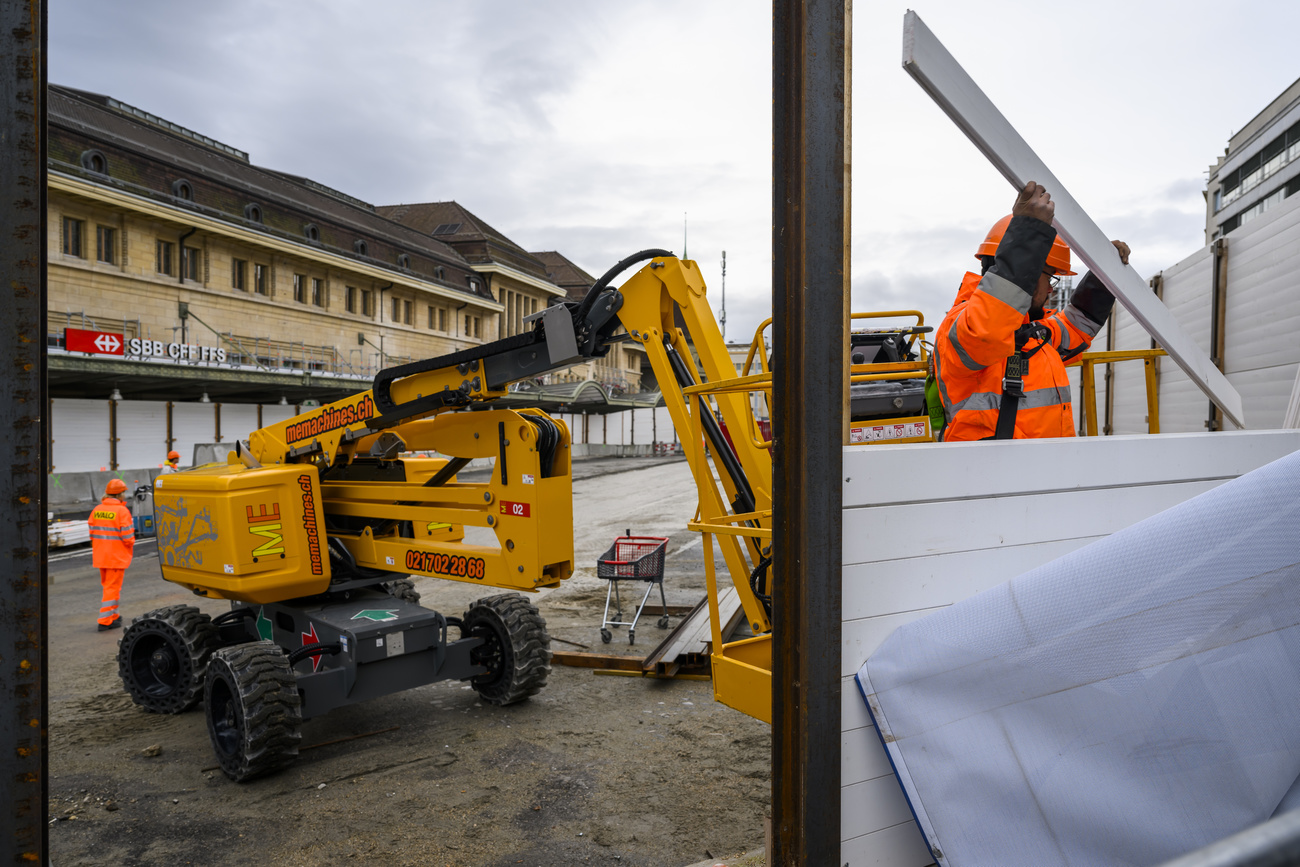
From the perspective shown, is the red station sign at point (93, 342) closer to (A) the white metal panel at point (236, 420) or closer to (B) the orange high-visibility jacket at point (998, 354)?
(A) the white metal panel at point (236, 420)

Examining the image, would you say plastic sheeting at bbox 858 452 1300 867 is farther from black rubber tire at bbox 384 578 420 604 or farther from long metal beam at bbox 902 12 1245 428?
black rubber tire at bbox 384 578 420 604

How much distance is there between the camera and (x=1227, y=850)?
0.80m

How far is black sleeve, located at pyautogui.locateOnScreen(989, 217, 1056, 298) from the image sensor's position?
2.65 meters

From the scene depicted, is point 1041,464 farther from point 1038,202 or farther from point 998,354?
point 1038,202

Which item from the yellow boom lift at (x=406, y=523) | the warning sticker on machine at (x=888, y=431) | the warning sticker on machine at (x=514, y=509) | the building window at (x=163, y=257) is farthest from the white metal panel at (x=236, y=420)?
the warning sticker on machine at (x=888, y=431)

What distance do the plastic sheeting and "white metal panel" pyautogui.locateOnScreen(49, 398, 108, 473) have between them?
28910mm

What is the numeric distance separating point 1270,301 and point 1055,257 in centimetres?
386

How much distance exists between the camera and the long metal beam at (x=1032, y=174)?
7.42ft

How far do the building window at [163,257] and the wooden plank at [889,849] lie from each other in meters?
40.7

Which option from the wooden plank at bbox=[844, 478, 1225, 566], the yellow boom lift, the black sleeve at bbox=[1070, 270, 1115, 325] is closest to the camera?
the wooden plank at bbox=[844, 478, 1225, 566]

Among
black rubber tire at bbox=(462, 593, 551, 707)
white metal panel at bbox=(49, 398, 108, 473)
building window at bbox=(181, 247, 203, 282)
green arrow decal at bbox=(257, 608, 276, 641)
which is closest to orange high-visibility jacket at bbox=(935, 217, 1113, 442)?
black rubber tire at bbox=(462, 593, 551, 707)

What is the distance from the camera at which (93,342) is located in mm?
23562

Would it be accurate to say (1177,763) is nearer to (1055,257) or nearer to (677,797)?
(1055,257)

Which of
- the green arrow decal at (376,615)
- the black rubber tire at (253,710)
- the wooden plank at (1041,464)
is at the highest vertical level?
the wooden plank at (1041,464)
